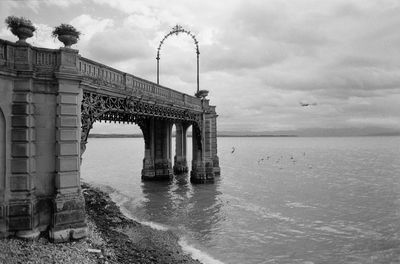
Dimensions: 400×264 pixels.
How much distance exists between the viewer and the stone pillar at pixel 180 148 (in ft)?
161

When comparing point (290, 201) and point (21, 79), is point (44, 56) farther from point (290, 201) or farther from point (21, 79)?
point (290, 201)

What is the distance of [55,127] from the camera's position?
13.9 meters

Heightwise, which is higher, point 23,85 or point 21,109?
point 23,85

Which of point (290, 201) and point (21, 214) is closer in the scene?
point (21, 214)

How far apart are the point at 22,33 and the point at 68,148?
5.06 meters

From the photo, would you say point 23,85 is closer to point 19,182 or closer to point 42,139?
point 42,139

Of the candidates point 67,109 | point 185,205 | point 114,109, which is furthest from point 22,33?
point 185,205

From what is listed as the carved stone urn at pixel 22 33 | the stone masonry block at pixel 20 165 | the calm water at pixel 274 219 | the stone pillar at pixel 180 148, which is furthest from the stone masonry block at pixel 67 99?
the stone pillar at pixel 180 148

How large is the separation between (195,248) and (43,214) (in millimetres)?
8163

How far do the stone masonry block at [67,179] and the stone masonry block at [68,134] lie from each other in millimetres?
1505

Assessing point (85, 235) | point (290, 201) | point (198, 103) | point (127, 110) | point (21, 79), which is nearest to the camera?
point (21, 79)

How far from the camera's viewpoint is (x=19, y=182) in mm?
13234

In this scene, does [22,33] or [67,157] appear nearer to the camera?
[22,33]

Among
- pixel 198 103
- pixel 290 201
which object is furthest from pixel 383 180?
pixel 198 103
